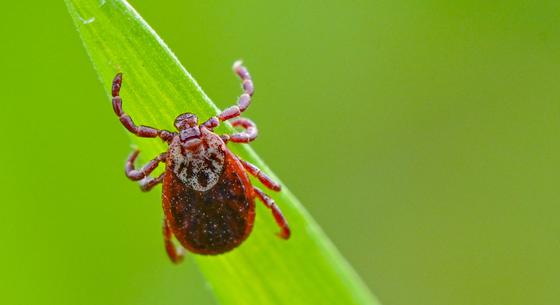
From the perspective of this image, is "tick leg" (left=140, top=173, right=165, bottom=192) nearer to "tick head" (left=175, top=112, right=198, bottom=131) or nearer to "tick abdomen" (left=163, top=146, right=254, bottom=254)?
"tick abdomen" (left=163, top=146, right=254, bottom=254)

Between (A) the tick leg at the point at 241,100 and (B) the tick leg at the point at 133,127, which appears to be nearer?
(B) the tick leg at the point at 133,127

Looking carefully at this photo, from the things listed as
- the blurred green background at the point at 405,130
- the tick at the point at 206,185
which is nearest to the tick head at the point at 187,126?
the tick at the point at 206,185

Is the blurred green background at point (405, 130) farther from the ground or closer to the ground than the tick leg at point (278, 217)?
closer to the ground

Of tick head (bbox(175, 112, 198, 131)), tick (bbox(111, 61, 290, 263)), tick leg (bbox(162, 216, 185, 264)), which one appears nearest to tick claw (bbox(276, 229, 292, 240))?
tick (bbox(111, 61, 290, 263))

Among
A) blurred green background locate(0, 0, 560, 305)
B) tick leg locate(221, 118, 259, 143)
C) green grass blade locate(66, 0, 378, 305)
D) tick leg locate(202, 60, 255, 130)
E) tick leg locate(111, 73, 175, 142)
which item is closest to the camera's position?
green grass blade locate(66, 0, 378, 305)

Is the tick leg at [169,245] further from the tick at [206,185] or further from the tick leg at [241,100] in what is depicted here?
the tick leg at [241,100]

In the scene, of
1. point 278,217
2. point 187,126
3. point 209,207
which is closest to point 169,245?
point 209,207

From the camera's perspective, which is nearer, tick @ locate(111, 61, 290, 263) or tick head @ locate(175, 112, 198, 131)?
tick head @ locate(175, 112, 198, 131)
